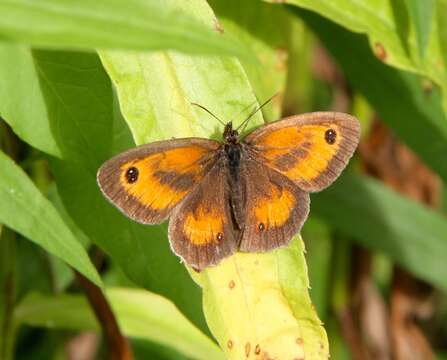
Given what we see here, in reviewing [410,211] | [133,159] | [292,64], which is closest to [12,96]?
[133,159]

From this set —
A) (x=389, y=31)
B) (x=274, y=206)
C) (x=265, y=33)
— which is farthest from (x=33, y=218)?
(x=265, y=33)

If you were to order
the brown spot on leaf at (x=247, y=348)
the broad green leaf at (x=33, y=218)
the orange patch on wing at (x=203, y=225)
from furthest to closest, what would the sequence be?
the orange patch on wing at (x=203, y=225)
the brown spot on leaf at (x=247, y=348)
the broad green leaf at (x=33, y=218)

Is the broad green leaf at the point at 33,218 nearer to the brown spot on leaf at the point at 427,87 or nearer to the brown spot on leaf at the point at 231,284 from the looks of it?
the brown spot on leaf at the point at 231,284

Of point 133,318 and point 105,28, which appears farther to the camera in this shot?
point 133,318

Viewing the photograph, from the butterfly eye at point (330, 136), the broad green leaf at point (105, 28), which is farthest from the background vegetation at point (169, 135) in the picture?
the butterfly eye at point (330, 136)

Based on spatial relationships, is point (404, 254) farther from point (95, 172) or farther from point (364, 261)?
point (95, 172)

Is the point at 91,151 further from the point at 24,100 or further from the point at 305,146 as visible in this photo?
the point at 305,146

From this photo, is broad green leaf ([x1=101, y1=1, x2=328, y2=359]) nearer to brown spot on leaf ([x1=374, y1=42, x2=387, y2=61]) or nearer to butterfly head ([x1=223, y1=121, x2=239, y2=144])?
butterfly head ([x1=223, y1=121, x2=239, y2=144])
